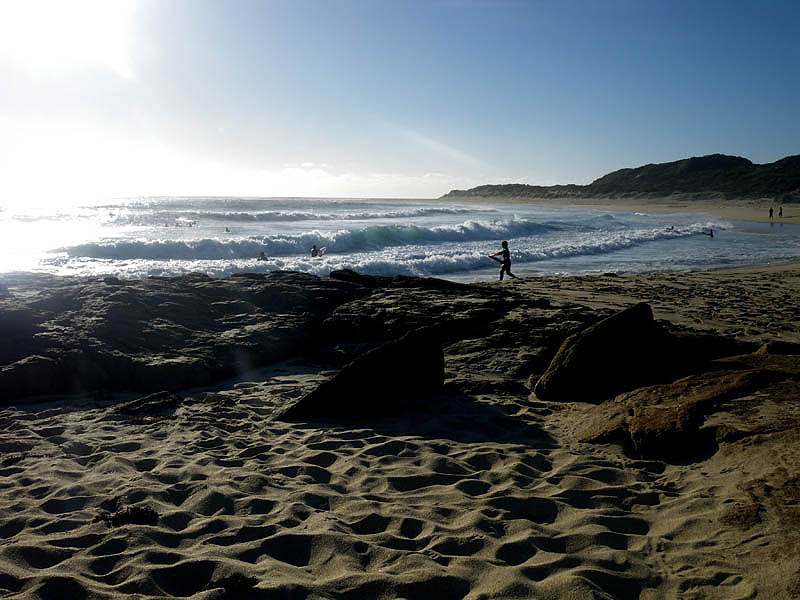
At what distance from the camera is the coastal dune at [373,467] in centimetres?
252

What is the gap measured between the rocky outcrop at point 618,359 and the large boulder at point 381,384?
1144mm

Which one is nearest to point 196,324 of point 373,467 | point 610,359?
point 373,467

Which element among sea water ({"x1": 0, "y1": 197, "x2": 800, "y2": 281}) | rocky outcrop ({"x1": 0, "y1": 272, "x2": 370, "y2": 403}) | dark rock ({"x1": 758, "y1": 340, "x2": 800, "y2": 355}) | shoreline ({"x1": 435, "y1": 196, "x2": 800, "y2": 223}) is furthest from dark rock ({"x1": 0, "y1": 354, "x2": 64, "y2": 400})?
shoreline ({"x1": 435, "y1": 196, "x2": 800, "y2": 223})

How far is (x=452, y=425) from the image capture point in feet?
15.1

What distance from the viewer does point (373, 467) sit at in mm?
3848

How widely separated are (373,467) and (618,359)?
99.9 inches

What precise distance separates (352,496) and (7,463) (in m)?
2.59

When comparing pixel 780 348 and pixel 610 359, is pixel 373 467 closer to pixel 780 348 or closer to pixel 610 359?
pixel 610 359

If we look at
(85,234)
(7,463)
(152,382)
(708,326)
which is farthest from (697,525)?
(85,234)

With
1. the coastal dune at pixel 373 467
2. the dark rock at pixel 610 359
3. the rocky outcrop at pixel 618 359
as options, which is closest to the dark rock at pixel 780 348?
the coastal dune at pixel 373 467

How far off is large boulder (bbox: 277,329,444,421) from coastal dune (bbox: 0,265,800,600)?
3cm

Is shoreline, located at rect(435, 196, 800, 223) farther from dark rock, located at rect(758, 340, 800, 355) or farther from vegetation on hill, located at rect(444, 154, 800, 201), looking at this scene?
dark rock, located at rect(758, 340, 800, 355)

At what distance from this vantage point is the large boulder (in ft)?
16.3

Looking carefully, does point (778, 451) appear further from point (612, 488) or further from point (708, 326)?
point (708, 326)
